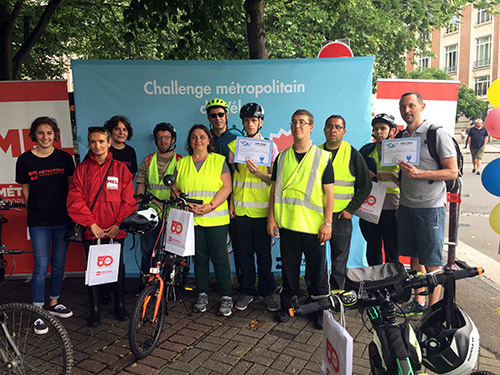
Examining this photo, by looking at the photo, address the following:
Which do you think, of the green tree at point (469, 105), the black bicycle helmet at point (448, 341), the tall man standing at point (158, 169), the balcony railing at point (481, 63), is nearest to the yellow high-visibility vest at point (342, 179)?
the tall man standing at point (158, 169)

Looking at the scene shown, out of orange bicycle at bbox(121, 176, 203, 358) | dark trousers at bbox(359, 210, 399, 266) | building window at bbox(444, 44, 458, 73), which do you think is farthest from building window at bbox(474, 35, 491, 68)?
orange bicycle at bbox(121, 176, 203, 358)

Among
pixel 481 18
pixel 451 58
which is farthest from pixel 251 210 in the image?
pixel 451 58

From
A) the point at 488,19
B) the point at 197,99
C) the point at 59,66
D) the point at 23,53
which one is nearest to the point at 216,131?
the point at 197,99

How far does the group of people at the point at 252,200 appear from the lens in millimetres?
3871

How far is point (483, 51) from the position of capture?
48188mm

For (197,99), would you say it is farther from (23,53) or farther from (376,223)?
(23,53)

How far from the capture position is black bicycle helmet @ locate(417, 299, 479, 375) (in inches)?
81.8

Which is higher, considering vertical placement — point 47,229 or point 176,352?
point 47,229

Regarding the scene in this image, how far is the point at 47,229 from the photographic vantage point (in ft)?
13.6

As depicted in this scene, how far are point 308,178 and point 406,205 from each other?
1087 millimetres

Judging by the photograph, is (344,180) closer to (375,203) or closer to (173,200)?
(375,203)

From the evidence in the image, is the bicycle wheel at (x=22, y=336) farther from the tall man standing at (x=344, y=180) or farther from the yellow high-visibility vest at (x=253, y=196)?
the tall man standing at (x=344, y=180)

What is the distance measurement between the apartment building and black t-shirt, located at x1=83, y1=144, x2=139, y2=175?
49.0 meters

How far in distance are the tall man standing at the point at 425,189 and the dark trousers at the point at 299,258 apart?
0.83 metres
